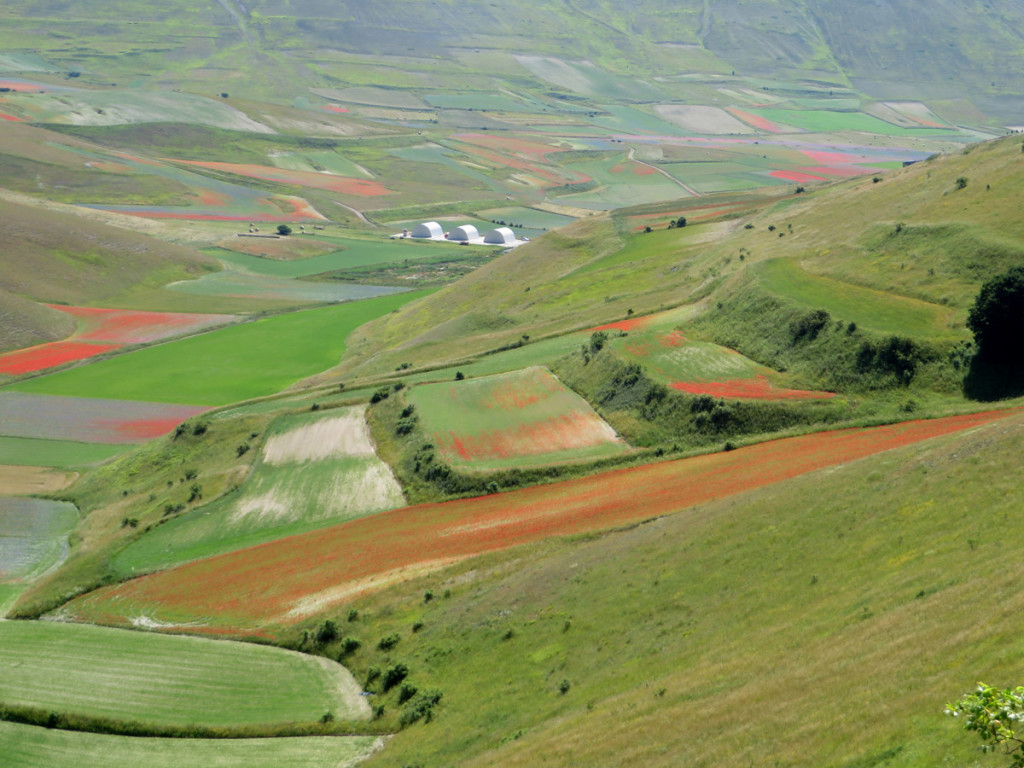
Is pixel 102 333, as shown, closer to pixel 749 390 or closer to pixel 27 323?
pixel 27 323

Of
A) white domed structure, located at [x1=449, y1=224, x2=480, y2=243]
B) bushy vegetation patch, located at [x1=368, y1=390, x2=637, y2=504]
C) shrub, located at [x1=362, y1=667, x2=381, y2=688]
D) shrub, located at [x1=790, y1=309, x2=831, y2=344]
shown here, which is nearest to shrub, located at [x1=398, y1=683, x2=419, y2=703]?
shrub, located at [x1=362, y1=667, x2=381, y2=688]

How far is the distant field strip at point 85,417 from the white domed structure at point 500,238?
107525mm

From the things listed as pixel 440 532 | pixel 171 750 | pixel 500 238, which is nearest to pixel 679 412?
pixel 440 532

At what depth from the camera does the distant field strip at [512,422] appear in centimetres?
6125

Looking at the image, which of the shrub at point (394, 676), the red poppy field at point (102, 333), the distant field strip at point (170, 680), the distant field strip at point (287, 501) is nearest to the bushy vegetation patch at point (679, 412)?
the distant field strip at point (287, 501)

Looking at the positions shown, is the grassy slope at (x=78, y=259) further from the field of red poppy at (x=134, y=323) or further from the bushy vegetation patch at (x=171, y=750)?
the bushy vegetation patch at (x=171, y=750)

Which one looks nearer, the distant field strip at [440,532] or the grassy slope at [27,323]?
the distant field strip at [440,532]

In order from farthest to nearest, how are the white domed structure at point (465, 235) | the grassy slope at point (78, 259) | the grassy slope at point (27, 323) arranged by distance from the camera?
the white domed structure at point (465, 235)
the grassy slope at point (78, 259)
the grassy slope at point (27, 323)

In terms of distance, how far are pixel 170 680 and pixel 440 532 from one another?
1699 centimetres

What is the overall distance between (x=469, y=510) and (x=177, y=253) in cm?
12696

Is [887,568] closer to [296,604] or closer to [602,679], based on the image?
[602,679]

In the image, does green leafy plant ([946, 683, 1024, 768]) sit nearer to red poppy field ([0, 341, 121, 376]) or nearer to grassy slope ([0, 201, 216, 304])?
red poppy field ([0, 341, 121, 376])

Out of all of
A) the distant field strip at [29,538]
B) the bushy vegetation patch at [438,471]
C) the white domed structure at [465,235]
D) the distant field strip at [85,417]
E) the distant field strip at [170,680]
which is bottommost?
the distant field strip at [29,538]

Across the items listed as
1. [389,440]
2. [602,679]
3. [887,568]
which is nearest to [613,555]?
[602,679]
